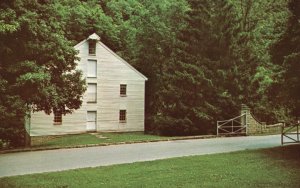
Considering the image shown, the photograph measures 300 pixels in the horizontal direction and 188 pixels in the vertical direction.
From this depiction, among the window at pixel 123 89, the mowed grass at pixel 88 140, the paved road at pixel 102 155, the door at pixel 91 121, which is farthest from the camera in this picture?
the window at pixel 123 89

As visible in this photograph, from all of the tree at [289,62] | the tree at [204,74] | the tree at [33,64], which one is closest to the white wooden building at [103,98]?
the tree at [204,74]

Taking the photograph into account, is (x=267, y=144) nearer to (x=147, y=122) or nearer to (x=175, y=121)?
(x=175, y=121)

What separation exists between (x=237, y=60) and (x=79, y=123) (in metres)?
16.3

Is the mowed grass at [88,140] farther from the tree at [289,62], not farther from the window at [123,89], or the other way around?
the tree at [289,62]

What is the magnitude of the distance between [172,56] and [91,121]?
10887 millimetres

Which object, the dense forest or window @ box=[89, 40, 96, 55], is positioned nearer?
the dense forest

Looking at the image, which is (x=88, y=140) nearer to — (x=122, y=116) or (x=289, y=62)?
(x=122, y=116)

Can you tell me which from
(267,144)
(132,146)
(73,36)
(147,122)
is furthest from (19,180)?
(73,36)

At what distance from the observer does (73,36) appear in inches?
1980

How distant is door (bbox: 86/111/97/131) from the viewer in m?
43.3

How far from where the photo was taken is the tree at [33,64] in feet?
70.2

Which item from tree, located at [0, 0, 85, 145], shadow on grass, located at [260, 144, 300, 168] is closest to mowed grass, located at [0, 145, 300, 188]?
shadow on grass, located at [260, 144, 300, 168]

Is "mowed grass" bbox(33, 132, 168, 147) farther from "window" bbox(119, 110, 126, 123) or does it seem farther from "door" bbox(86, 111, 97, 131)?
"window" bbox(119, 110, 126, 123)

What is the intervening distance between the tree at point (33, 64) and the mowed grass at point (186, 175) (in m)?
6.14
